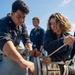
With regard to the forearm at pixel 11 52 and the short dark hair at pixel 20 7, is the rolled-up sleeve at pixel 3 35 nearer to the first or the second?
the forearm at pixel 11 52

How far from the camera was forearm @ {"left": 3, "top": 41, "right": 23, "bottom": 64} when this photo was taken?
1628 mm

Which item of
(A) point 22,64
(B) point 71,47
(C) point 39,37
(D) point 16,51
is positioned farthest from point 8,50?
(C) point 39,37

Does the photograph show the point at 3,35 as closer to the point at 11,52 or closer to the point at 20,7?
the point at 11,52

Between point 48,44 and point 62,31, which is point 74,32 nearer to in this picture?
point 62,31

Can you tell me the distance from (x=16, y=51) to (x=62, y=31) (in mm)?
895

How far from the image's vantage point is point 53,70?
1.58 metres

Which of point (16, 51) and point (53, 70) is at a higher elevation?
point (16, 51)

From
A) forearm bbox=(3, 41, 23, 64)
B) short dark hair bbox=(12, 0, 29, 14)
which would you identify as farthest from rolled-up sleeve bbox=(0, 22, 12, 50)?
short dark hair bbox=(12, 0, 29, 14)

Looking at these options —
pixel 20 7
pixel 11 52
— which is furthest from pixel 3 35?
pixel 20 7

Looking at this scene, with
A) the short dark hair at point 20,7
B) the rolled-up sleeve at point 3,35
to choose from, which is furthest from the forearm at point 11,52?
the short dark hair at point 20,7

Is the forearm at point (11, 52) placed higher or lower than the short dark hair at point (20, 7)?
lower

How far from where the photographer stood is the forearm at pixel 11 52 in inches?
64.1

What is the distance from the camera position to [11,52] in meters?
1.67

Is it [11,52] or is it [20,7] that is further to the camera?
[20,7]
